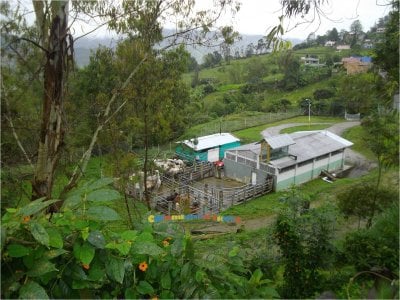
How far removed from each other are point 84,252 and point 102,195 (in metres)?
0.21

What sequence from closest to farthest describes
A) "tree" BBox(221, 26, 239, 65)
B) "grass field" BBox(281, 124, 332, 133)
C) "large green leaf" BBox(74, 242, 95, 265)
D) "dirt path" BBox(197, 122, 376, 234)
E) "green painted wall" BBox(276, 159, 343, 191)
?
"large green leaf" BBox(74, 242, 95, 265) < "tree" BBox(221, 26, 239, 65) < "dirt path" BBox(197, 122, 376, 234) < "green painted wall" BBox(276, 159, 343, 191) < "grass field" BBox(281, 124, 332, 133)

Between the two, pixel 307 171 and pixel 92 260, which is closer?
pixel 92 260

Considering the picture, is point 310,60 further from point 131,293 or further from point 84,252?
point 84,252

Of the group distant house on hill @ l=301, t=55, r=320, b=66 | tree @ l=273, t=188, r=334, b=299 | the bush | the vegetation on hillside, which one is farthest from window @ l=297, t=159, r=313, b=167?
distant house on hill @ l=301, t=55, r=320, b=66

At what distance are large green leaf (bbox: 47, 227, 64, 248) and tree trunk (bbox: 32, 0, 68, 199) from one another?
2082mm

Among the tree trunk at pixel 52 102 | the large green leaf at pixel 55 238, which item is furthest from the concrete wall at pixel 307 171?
the large green leaf at pixel 55 238

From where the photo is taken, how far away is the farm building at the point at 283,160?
15906 millimetres

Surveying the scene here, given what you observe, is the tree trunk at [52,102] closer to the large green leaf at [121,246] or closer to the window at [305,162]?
the large green leaf at [121,246]

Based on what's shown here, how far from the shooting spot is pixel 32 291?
1197mm

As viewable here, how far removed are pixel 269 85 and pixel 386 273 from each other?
35.4 meters

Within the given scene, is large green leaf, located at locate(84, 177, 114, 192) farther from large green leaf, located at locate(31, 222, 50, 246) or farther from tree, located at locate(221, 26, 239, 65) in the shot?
tree, located at locate(221, 26, 239, 65)

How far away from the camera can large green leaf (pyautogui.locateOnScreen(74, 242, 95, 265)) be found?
1301mm

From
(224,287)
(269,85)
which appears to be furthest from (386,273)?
(269,85)

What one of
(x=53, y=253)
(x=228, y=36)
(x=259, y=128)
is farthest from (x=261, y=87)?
(x=53, y=253)
